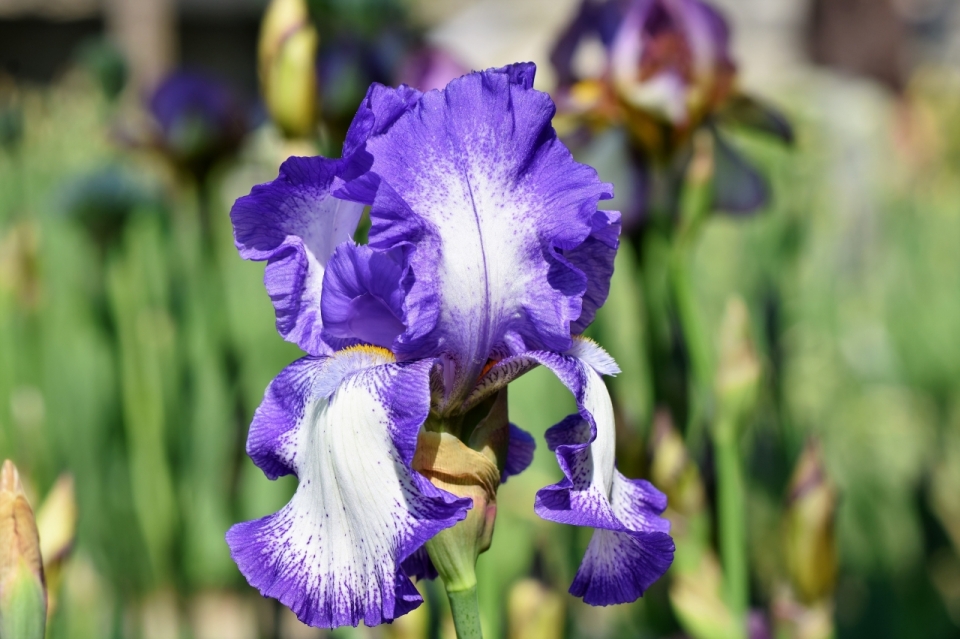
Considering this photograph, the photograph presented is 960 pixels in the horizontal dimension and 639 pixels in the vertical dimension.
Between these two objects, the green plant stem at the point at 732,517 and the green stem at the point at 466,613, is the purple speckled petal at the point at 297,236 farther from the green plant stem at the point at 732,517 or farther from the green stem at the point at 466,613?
the green plant stem at the point at 732,517

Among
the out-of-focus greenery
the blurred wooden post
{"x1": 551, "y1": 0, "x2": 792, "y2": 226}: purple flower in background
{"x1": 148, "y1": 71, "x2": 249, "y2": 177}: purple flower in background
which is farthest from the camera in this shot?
the blurred wooden post

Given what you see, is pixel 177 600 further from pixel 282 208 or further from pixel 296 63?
pixel 282 208

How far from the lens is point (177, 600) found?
5.36ft

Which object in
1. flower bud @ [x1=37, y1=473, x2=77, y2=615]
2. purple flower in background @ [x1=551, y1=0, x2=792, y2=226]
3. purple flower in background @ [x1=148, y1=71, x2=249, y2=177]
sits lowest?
flower bud @ [x1=37, y1=473, x2=77, y2=615]

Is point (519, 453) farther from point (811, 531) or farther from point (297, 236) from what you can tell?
point (811, 531)

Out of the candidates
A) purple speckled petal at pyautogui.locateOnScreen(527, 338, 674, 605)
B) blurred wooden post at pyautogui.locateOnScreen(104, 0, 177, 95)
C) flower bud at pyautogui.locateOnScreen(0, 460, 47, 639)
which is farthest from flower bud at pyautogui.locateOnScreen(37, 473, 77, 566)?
blurred wooden post at pyautogui.locateOnScreen(104, 0, 177, 95)

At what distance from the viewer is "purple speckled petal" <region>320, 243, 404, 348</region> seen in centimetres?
49

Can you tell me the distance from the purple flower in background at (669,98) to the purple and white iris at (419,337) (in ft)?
1.82

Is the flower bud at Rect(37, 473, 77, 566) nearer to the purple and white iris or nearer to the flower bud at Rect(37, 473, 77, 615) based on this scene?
the flower bud at Rect(37, 473, 77, 615)

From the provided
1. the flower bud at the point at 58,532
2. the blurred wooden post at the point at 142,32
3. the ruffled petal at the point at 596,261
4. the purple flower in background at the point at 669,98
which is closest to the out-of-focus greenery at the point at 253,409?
the purple flower in background at the point at 669,98

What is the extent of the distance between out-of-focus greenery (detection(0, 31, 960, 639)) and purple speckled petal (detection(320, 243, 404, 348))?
1.32ft

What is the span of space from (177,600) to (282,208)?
1.33 meters

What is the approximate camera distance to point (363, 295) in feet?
1.65

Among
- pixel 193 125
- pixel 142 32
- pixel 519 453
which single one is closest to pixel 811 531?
pixel 519 453
